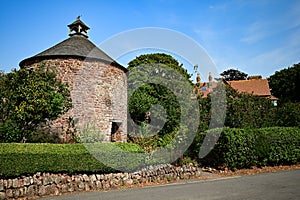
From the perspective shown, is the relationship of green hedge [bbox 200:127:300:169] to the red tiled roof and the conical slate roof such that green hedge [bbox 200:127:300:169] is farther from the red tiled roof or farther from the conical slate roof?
the red tiled roof

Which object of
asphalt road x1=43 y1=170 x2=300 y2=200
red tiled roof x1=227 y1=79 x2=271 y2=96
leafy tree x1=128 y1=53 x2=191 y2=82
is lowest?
asphalt road x1=43 y1=170 x2=300 y2=200

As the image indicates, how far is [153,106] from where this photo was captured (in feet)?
76.3

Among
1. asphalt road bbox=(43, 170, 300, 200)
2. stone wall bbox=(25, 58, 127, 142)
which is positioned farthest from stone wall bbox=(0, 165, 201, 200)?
stone wall bbox=(25, 58, 127, 142)

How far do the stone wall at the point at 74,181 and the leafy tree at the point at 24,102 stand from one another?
4.16 m

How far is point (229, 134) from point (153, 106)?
12.3 meters

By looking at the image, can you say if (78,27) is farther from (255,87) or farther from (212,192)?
(255,87)

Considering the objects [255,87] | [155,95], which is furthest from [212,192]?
[255,87]

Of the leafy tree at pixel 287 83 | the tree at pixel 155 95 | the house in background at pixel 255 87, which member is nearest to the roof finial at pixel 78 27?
the tree at pixel 155 95

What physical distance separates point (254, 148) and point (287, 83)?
3588 centimetres

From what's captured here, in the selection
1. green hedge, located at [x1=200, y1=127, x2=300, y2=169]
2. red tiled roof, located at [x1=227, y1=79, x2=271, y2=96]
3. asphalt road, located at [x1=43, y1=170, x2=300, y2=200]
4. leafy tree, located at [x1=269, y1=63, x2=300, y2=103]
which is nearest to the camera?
asphalt road, located at [x1=43, y1=170, x2=300, y2=200]

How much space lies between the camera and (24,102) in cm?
1062

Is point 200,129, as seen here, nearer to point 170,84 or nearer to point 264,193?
point 264,193

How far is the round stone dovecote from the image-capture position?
1545 cm

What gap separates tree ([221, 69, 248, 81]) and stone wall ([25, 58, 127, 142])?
37.8 meters
